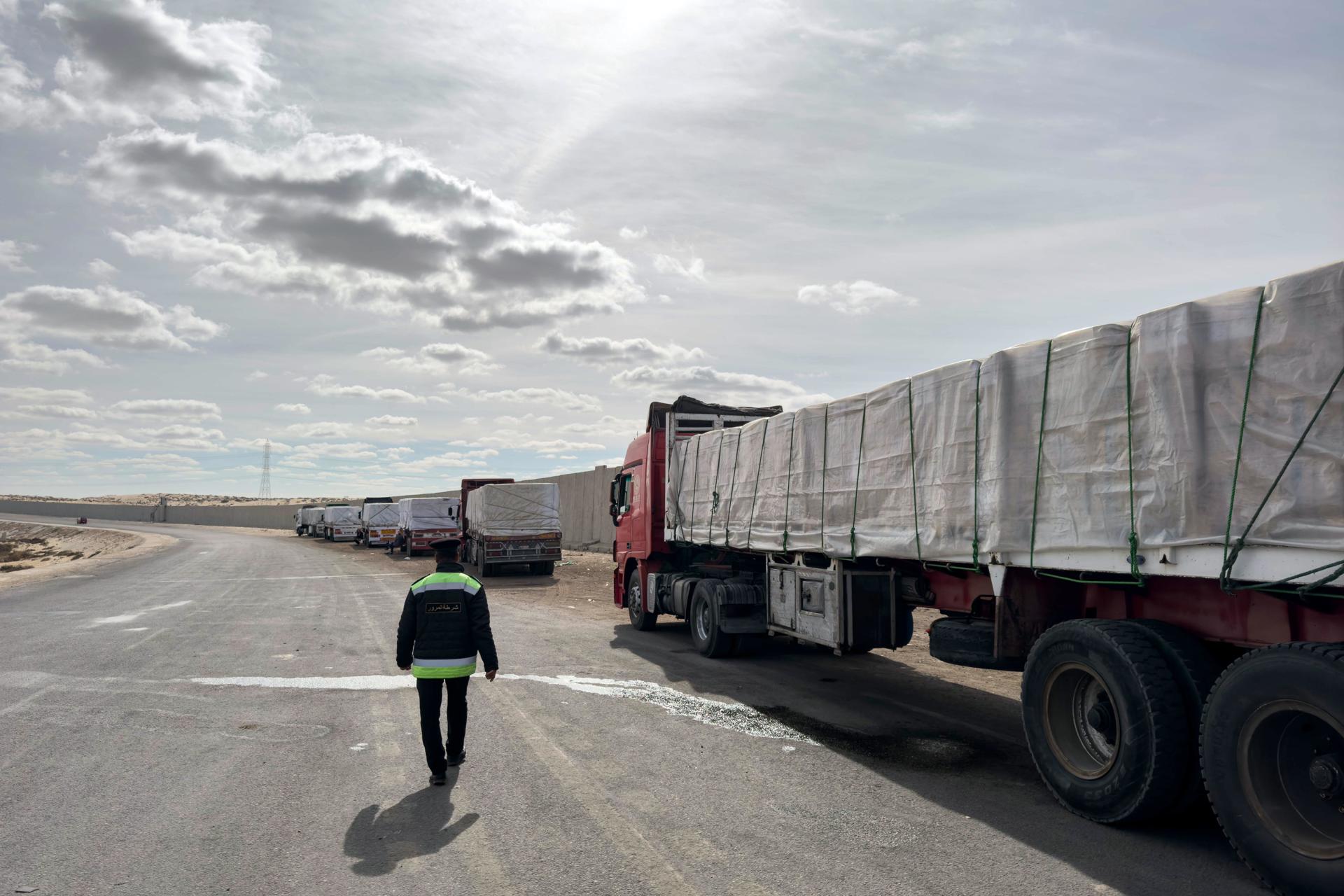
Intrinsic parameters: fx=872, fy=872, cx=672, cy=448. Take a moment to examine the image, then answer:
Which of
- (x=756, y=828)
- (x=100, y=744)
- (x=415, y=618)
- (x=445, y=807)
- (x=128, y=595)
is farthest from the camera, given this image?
(x=128, y=595)

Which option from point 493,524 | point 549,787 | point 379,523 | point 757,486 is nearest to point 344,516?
point 379,523

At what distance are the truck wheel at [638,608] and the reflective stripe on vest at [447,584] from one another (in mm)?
7714

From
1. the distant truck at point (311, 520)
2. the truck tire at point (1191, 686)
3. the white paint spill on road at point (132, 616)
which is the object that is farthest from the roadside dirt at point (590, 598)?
the distant truck at point (311, 520)

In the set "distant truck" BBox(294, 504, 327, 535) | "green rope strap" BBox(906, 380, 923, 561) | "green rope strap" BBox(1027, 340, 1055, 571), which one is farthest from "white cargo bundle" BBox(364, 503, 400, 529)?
"green rope strap" BBox(1027, 340, 1055, 571)

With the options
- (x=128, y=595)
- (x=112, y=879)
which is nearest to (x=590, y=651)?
(x=112, y=879)

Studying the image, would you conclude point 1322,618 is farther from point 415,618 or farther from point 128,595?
point 128,595

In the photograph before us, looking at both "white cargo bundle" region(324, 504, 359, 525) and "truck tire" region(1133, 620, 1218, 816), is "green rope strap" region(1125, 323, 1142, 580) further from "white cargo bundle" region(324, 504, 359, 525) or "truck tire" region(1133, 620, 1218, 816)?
"white cargo bundle" region(324, 504, 359, 525)

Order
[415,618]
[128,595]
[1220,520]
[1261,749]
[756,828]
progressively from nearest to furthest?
[1261,749] < [1220,520] < [756,828] < [415,618] < [128,595]

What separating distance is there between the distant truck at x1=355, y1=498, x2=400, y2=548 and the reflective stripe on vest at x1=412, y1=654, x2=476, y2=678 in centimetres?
3848

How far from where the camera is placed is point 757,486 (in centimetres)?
1055

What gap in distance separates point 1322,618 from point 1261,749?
726 mm

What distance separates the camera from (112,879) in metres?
4.28

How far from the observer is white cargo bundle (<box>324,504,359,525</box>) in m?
51.4

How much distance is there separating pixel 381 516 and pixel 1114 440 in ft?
138
